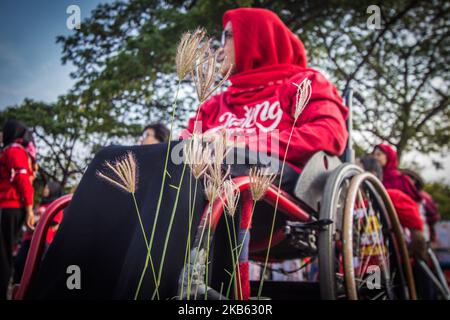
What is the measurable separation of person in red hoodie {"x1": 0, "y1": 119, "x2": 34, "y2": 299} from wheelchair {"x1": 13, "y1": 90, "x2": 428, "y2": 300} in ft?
7.75

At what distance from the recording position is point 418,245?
10.6 ft

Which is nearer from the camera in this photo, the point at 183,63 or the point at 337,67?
the point at 183,63

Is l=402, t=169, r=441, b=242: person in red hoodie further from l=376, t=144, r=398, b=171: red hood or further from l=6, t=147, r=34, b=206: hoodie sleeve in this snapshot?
l=6, t=147, r=34, b=206: hoodie sleeve

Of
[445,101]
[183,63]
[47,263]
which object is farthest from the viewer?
[445,101]

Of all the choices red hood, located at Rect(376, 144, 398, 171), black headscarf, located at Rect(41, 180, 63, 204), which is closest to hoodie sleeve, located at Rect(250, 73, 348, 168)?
red hood, located at Rect(376, 144, 398, 171)

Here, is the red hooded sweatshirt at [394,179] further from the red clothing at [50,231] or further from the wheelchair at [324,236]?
the red clothing at [50,231]

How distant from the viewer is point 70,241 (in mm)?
1099

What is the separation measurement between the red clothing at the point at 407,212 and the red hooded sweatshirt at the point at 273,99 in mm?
1404

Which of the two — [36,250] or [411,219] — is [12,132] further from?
[411,219]

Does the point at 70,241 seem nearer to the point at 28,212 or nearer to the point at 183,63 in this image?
the point at 183,63

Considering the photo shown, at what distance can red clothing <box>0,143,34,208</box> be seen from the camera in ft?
11.5

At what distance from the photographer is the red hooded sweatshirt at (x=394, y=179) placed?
4048mm
